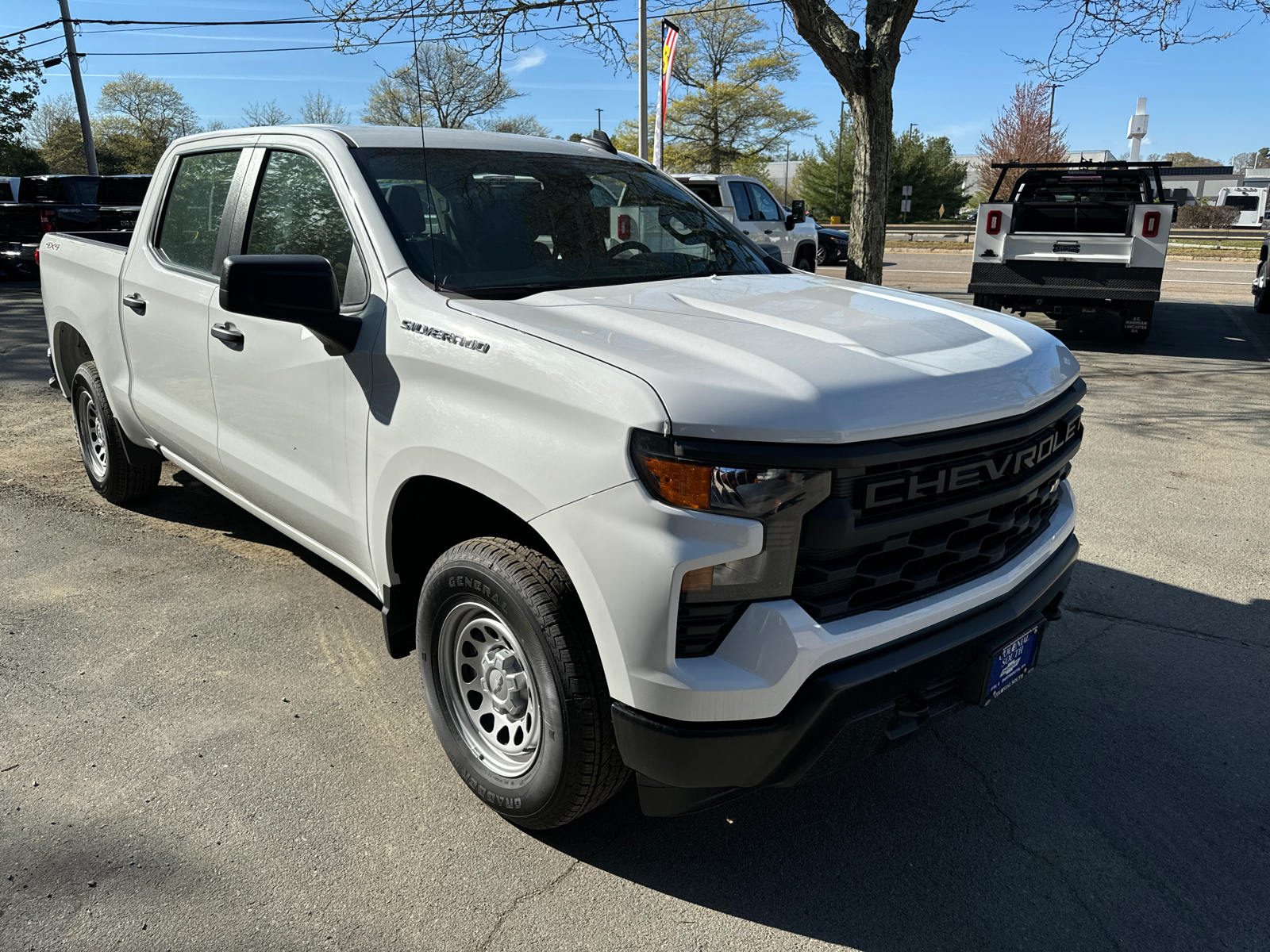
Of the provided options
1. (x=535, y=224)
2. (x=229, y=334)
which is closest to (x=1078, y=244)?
(x=535, y=224)

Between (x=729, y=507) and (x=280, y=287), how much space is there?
54.8 inches

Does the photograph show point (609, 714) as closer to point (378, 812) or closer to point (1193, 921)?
point (378, 812)

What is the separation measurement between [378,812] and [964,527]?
72.0 inches

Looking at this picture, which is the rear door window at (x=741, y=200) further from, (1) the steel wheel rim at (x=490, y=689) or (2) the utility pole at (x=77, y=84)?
(2) the utility pole at (x=77, y=84)

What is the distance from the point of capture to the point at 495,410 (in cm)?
237

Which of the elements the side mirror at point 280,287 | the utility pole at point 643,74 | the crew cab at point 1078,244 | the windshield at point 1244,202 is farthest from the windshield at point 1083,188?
the windshield at point 1244,202

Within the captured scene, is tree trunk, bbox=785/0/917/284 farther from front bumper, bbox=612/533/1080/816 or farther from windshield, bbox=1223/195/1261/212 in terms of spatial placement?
windshield, bbox=1223/195/1261/212

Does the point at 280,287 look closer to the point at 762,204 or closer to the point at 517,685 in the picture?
the point at 517,685

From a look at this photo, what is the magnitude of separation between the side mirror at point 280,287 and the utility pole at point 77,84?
31.5 meters

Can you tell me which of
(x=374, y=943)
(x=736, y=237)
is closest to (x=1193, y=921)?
(x=374, y=943)

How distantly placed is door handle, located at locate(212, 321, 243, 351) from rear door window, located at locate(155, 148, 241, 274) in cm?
33

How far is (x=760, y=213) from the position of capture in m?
16.2

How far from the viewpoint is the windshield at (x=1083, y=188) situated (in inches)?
446

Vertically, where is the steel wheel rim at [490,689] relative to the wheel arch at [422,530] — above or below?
below
